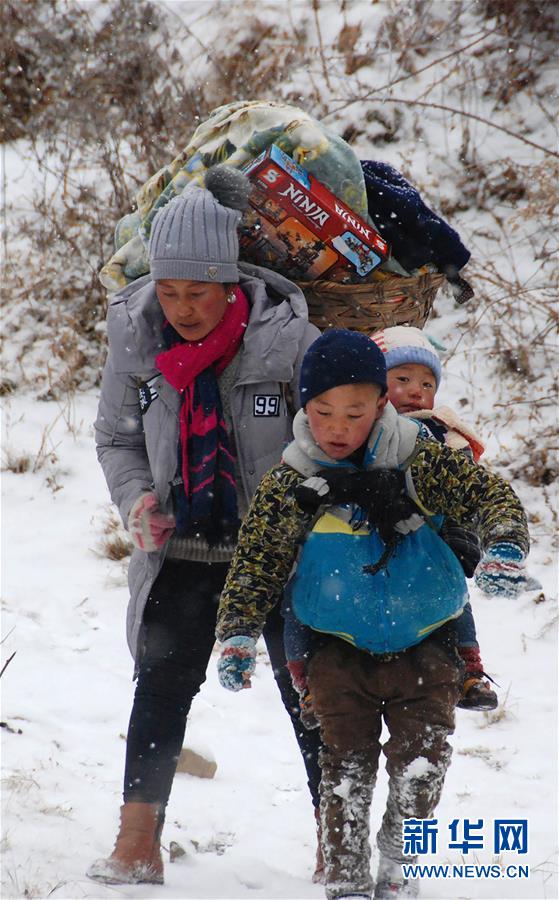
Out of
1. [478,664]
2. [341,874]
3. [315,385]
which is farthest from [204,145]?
[341,874]

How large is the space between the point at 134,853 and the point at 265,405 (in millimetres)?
1300

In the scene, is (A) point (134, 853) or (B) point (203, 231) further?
(A) point (134, 853)

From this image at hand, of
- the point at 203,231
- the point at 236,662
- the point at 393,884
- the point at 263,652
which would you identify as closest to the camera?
the point at 236,662

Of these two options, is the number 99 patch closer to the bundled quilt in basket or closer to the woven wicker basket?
the woven wicker basket

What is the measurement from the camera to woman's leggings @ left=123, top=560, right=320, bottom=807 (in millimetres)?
2713

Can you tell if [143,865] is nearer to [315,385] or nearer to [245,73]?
[315,385]

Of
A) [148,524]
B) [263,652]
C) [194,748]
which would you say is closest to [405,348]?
[148,524]

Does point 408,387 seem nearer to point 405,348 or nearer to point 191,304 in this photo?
point 405,348

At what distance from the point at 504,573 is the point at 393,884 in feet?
2.91

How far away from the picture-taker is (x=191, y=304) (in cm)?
253

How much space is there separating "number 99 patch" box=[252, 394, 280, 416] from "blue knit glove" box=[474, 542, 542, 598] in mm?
803

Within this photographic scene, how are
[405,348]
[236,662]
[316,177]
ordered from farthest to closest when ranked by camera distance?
[316,177], [405,348], [236,662]

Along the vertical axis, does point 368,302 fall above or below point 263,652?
above

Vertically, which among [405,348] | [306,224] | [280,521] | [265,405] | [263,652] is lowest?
[263,652]
